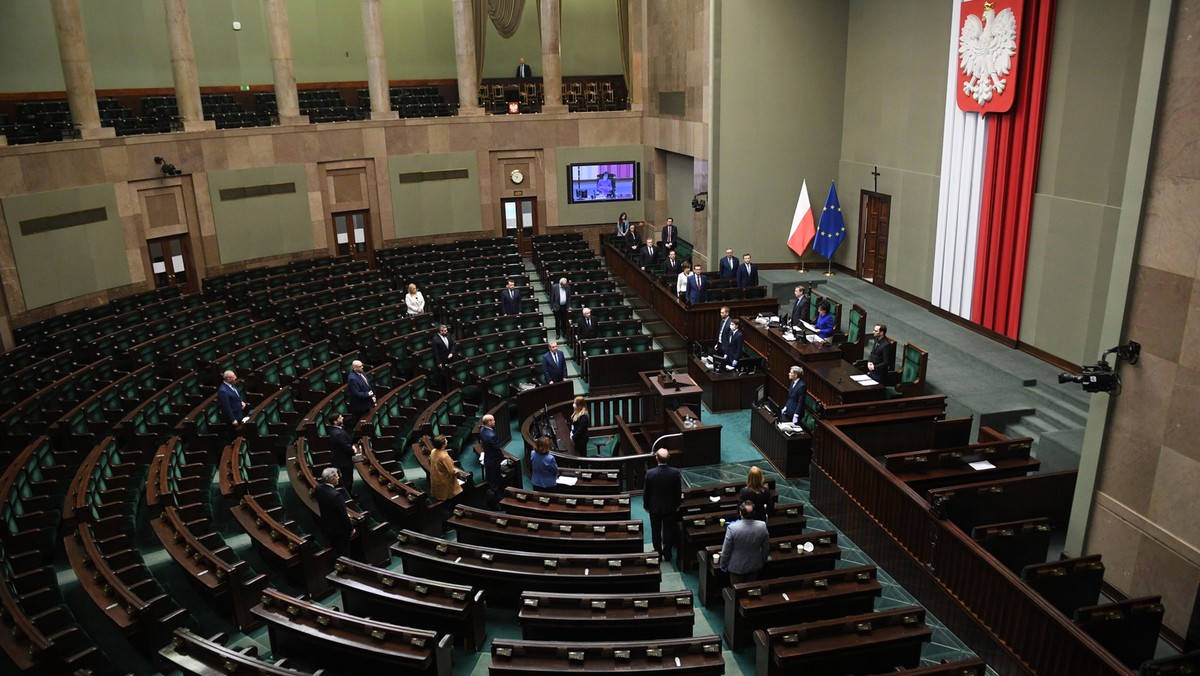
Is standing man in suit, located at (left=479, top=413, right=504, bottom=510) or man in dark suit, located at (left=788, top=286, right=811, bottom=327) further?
man in dark suit, located at (left=788, top=286, right=811, bottom=327)

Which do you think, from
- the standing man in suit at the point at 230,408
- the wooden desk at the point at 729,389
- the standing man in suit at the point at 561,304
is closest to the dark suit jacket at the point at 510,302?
the standing man in suit at the point at 561,304

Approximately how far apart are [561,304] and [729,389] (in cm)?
414

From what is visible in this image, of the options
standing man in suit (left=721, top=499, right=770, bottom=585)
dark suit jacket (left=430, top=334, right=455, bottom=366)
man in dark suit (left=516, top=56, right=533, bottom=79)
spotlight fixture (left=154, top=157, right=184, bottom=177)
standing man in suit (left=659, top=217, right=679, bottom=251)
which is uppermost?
man in dark suit (left=516, top=56, right=533, bottom=79)

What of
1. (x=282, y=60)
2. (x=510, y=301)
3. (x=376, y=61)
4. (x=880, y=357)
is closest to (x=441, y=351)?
(x=510, y=301)

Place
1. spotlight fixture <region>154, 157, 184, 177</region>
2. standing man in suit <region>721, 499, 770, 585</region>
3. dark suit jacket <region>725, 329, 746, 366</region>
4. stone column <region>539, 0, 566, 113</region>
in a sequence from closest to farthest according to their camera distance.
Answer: standing man in suit <region>721, 499, 770, 585</region>
dark suit jacket <region>725, 329, 746, 366</region>
spotlight fixture <region>154, 157, 184, 177</region>
stone column <region>539, 0, 566, 113</region>

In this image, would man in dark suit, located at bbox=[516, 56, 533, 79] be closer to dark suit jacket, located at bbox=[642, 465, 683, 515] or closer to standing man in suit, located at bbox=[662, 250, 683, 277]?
standing man in suit, located at bbox=[662, 250, 683, 277]

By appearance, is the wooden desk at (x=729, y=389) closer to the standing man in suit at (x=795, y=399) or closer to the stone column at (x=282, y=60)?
the standing man in suit at (x=795, y=399)

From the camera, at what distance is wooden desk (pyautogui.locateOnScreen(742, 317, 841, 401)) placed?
11.3 metres

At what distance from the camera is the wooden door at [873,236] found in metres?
15.8

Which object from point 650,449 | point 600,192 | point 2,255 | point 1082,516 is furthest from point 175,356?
point 600,192

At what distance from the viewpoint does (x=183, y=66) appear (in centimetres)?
1695

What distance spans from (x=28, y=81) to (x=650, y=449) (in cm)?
1655

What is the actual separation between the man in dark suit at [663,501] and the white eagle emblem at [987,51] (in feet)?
27.9

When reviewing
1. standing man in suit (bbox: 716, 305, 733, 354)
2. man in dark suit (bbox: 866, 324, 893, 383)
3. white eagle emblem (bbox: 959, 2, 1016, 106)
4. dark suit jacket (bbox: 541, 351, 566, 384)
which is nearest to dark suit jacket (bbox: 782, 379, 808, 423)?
man in dark suit (bbox: 866, 324, 893, 383)
